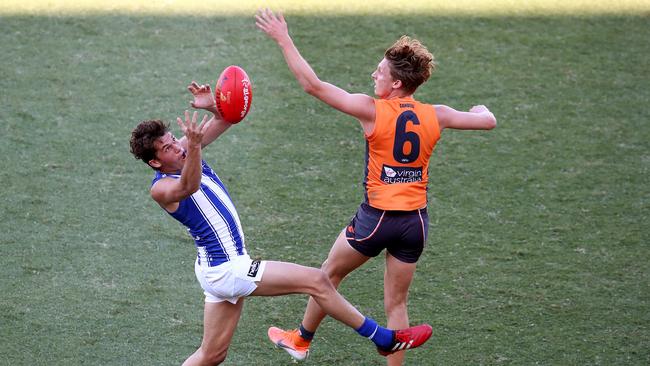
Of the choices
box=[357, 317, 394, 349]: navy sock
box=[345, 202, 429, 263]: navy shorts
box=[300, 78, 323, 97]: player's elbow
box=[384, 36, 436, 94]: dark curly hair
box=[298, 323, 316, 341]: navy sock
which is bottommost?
box=[298, 323, 316, 341]: navy sock

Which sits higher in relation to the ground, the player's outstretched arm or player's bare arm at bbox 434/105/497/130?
player's bare arm at bbox 434/105/497/130

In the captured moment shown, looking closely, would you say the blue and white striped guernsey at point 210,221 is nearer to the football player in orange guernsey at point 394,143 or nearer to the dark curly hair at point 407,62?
the football player in orange guernsey at point 394,143

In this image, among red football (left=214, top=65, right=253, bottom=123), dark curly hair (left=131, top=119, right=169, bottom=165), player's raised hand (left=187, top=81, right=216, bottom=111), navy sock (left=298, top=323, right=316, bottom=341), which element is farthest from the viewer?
navy sock (left=298, top=323, right=316, bottom=341)

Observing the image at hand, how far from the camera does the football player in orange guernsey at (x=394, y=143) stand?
5.64 m

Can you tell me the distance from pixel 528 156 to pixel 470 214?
3.84ft

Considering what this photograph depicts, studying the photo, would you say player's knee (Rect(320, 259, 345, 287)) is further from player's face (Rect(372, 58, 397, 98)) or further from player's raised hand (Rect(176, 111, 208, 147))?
player's raised hand (Rect(176, 111, 208, 147))

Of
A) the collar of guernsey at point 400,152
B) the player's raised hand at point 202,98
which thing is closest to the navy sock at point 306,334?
the collar of guernsey at point 400,152

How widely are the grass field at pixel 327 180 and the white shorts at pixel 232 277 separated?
1.00 meters

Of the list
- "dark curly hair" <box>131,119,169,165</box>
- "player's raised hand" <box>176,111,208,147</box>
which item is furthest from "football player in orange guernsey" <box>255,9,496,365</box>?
"dark curly hair" <box>131,119,169,165</box>

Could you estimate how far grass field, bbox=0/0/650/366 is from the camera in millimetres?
6793

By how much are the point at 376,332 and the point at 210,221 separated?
118 centimetres

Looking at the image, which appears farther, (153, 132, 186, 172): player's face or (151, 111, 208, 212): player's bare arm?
Answer: (153, 132, 186, 172): player's face

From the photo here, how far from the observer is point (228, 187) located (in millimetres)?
8453

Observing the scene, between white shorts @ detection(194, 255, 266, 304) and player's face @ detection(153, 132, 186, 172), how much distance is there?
1.96ft
